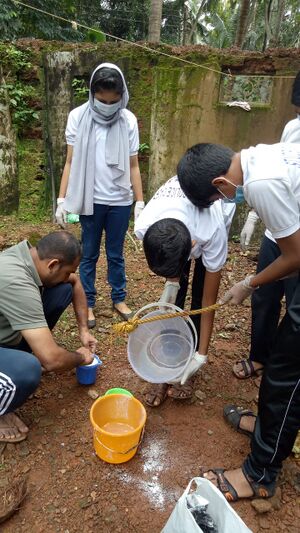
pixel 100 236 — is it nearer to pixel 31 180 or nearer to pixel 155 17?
pixel 31 180

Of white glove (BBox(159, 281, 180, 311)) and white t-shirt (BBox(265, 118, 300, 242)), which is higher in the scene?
white t-shirt (BBox(265, 118, 300, 242))

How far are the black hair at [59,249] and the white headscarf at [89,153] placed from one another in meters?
0.74

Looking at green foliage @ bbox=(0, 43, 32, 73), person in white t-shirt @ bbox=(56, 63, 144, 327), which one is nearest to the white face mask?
person in white t-shirt @ bbox=(56, 63, 144, 327)

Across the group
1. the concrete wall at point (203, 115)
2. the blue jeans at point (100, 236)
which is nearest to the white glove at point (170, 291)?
the blue jeans at point (100, 236)

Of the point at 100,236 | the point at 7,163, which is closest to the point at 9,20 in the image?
the point at 7,163

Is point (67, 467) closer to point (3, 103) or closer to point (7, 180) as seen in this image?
point (7, 180)

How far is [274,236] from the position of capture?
1397mm

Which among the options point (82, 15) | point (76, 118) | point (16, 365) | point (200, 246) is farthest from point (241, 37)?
point (16, 365)

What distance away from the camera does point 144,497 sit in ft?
5.50

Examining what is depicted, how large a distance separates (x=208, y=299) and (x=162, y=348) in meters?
0.40

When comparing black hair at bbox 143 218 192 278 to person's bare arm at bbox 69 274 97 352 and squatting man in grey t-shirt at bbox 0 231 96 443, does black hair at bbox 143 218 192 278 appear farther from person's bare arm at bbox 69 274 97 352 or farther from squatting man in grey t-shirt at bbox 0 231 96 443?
person's bare arm at bbox 69 274 97 352

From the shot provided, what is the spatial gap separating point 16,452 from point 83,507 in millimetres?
439

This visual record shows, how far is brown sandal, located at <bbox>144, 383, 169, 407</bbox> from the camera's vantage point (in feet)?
6.97

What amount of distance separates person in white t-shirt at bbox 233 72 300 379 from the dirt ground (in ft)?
0.41
